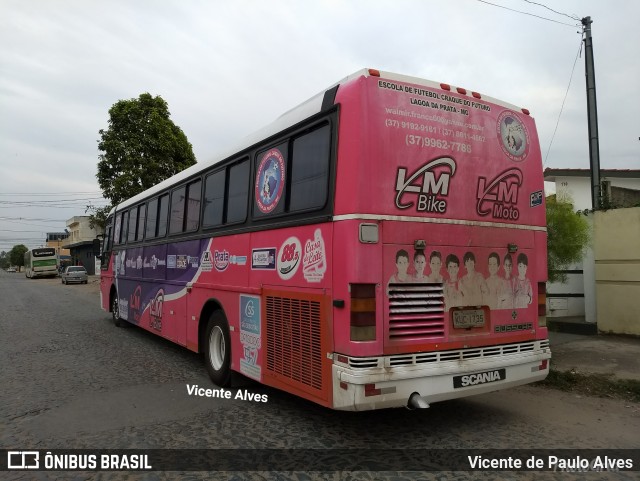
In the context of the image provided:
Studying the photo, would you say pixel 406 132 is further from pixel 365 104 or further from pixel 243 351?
pixel 243 351

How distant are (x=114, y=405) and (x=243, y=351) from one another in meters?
1.51

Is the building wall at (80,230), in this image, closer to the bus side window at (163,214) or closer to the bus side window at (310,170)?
the bus side window at (163,214)

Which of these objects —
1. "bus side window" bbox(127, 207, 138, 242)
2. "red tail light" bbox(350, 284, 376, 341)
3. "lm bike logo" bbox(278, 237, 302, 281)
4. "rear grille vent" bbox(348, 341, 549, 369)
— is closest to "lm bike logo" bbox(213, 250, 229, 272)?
"lm bike logo" bbox(278, 237, 302, 281)

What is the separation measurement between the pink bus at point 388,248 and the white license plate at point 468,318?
0.01 meters

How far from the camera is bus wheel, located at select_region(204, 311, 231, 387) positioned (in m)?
5.88

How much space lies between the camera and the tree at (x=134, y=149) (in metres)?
22.8

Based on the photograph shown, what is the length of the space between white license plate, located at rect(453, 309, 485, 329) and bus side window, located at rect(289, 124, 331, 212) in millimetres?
1628

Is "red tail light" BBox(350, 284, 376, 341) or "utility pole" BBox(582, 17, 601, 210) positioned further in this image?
"utility pole" BBox(582, 17, 601, 210)

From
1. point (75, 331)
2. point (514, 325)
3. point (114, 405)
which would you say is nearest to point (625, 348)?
point (514, 325)

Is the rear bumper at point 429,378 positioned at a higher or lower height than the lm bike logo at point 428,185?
lower

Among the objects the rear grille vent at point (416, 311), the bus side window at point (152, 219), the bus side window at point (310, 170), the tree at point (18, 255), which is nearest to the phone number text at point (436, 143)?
the bus side window at point (310, 170)

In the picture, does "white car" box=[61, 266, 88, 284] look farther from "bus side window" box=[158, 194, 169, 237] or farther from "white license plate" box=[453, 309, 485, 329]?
"white license plate" box=[453, 309, 485, 329]

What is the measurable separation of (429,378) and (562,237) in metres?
4.97

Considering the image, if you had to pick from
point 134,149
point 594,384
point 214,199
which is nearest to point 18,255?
point 134,149
